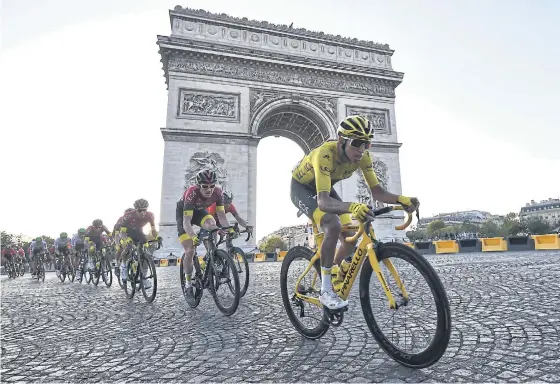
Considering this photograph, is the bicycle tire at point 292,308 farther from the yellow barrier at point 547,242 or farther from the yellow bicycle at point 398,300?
the yellow barrier at point 547,242

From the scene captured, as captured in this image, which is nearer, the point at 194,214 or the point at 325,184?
the point at 325,184

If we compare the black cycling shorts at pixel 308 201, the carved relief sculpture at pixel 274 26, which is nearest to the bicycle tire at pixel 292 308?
the black cycling shorts at pixel 308 201

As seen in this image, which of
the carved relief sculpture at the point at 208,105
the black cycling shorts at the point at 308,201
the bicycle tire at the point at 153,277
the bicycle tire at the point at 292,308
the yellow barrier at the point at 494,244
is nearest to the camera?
the bicycle tire at the point at 292,308

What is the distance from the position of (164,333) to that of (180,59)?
2226cm

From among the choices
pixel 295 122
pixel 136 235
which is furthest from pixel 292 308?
pixel 295 122

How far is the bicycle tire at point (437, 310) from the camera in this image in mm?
1925

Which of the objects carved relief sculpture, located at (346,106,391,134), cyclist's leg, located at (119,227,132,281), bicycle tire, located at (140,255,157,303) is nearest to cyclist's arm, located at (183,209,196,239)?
bicycle tire, located at (140,255,157,303)

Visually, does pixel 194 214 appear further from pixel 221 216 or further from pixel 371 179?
pixel 371 179

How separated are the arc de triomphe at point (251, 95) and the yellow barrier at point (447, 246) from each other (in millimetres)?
5517

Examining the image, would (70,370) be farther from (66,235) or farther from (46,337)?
(66,235)

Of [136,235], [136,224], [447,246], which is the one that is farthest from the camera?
[447,246]

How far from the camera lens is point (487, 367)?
1995mm

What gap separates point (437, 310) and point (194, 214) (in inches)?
147

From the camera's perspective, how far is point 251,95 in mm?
23828
